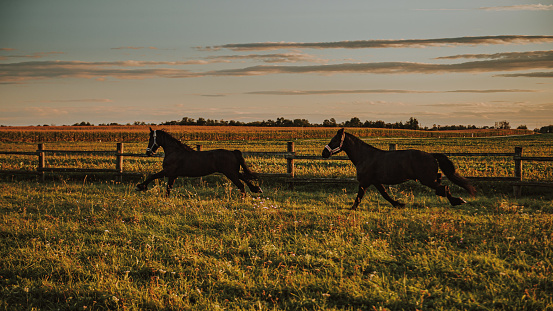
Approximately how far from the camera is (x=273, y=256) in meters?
A: 6.82

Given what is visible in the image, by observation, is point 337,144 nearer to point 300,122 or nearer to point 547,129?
point 300,122

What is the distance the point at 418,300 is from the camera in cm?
525

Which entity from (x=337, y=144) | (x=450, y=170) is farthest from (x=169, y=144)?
(x=450, y=170)

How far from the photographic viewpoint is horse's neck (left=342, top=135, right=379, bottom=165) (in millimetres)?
Result: 10758

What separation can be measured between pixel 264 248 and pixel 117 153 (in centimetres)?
1138

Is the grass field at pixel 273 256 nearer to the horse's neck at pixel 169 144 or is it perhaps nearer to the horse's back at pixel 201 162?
the horse's back at pixel 201 162

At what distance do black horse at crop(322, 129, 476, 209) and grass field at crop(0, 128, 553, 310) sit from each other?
1.96ft

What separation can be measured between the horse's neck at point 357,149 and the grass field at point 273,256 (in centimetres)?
125

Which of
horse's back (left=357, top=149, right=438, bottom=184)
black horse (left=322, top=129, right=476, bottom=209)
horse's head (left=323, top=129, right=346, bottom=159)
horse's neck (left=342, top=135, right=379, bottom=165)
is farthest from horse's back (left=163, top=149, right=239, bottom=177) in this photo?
horse's back (left=357, top=149, right=438, bottom=184)

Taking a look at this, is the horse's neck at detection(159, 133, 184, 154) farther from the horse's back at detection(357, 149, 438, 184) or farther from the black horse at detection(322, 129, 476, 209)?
the horse's back at detection(357, 149, 438, 184)

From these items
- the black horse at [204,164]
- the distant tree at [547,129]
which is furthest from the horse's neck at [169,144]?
the distant tree at [547,129]

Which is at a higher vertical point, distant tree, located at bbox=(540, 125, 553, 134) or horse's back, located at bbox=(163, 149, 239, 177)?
distant tree, located at bbox=(540, 125, 553, 134)

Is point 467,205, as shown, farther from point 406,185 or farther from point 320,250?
point 320,250

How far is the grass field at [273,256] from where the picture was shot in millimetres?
5363
